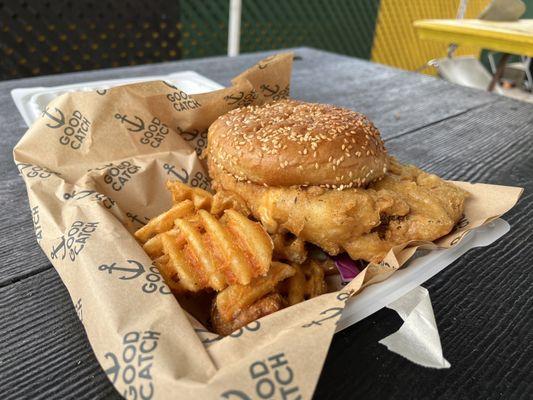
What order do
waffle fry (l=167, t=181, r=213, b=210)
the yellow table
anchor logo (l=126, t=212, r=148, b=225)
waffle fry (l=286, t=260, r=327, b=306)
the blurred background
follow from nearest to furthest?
waffle fry (l=286, t=260, r=327, b=306) → waffle fry (l=167, t=181, r=213, b=210) → anchor logo (l=126, t=212, r=148, b=225) → the yellow table → the blurred background

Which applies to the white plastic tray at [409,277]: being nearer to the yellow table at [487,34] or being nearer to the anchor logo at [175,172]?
the anchor logo at [175,172]


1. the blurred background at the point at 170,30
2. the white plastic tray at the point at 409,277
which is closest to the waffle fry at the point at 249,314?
the white plastic tray at the point at 409,277

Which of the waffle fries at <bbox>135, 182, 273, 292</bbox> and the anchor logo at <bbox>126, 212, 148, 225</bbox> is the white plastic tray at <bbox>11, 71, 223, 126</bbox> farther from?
the waffle fries at <bbox>135, 182, 273, 292</bbox>

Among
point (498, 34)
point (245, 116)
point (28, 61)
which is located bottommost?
point (28, 61)

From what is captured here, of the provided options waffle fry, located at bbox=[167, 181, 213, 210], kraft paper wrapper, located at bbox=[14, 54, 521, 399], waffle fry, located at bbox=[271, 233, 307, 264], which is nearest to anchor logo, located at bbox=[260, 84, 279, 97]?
kraft paper wrapper, located at bbox=[14, 54, 521, 399]

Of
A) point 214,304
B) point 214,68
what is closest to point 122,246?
point 214,304

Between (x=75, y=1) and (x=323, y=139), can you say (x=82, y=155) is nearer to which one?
(x=323, y=139)
